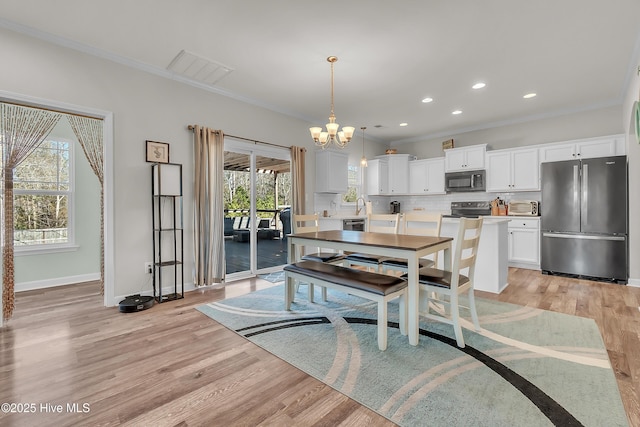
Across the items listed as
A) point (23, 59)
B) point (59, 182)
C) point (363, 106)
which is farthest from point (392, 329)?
point (59, 182)

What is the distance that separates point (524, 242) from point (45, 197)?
300 inches

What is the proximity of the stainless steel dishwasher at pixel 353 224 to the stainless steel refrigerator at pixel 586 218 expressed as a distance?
3.03 metres

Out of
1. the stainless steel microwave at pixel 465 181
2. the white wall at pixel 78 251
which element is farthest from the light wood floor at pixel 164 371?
the stainless steel microwave at pixel 465 181

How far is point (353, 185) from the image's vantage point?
682 centimetres

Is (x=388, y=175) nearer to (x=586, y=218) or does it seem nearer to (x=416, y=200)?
(x=416, y=200)

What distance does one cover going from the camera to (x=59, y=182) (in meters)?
4.37

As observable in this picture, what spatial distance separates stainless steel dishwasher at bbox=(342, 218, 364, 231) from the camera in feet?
18.6

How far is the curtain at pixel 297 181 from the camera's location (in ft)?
16.9

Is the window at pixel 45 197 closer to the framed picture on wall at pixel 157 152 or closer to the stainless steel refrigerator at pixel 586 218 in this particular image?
the framed picture on wall at pixel 157 152

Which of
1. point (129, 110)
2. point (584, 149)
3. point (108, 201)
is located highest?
point (129, 110)

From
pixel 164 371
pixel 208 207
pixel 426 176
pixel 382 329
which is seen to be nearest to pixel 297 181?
pixel 208 207

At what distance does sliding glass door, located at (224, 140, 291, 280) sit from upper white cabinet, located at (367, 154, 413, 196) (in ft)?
8.16

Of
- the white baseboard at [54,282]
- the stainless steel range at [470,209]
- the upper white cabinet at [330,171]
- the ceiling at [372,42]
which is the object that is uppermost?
the ceiling at [372,42]

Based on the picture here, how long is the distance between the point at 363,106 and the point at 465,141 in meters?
2.82
